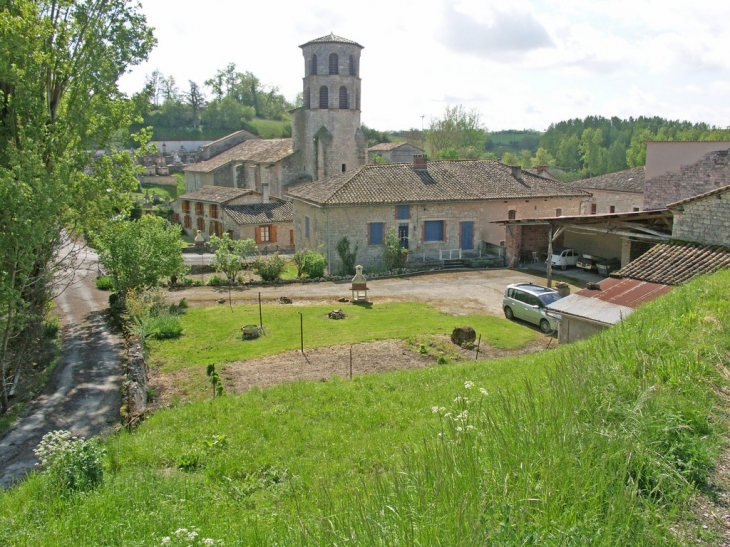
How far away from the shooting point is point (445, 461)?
4707mm

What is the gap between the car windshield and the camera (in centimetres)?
1964

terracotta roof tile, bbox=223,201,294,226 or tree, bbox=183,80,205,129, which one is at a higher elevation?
tree, bbox=183,80,205,129

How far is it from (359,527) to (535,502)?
4.03 ft

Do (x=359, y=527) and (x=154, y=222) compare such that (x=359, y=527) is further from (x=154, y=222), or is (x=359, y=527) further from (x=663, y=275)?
(x=154, y=222)

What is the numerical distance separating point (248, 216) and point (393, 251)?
14509mm

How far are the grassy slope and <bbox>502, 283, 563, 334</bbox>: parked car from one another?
8.11 meters

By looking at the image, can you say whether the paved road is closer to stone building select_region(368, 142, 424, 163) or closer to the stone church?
the stone church

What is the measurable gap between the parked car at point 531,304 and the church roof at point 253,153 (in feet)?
86.7

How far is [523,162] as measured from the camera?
110 m

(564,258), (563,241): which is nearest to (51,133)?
(564,258)

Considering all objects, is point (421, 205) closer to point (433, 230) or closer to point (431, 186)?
point (433, 230)

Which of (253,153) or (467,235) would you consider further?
(253,153)

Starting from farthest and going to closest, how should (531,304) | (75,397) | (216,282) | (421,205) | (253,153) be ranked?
(253,153), (421,205), (216,282), (531,304), (75,397)

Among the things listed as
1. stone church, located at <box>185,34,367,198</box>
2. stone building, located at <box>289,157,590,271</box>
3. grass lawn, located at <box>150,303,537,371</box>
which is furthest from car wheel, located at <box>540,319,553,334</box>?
stone church, located at <box>185,34,367,198</box>
